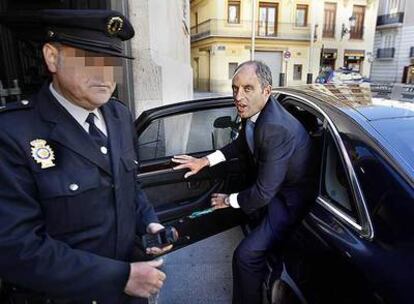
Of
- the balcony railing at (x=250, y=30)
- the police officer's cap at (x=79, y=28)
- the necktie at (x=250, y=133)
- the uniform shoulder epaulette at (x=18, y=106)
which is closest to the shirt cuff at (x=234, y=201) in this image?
the necktie at (x=250, y=133)

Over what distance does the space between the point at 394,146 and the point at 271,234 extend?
0.91 metres

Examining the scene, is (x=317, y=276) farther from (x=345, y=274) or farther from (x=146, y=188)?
(x=146, y=188)

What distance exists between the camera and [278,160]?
75.0 inches

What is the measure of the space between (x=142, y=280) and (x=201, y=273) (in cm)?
179

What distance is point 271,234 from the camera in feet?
6.82

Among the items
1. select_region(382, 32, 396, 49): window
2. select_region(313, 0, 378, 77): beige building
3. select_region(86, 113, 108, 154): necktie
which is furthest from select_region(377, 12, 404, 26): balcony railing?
select_region(86, 113, 108, 154): necktie

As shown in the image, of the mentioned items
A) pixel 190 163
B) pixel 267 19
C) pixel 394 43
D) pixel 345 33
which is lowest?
pixel 190 163

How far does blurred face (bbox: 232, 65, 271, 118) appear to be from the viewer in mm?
2010

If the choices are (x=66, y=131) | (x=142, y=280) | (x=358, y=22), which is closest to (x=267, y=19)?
(x=358, y=22)

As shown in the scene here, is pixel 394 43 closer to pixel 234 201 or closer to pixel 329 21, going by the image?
pixel 329 21

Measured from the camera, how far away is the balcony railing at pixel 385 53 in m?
31.8

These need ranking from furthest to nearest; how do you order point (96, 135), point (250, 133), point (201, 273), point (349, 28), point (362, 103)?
point (349, 28) → point (201, 273) → point (250, 133) → point (362, 103) → point (96, 135)

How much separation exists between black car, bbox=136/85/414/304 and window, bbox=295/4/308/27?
2722cm

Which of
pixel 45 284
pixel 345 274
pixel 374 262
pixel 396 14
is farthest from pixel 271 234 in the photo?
pixel 396 14
